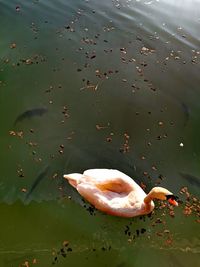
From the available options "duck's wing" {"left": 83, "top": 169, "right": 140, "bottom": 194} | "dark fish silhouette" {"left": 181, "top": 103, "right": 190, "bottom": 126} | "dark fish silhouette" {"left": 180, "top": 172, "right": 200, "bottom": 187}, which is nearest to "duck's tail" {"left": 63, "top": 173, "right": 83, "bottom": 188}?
"duck's wing" {"left": 83, "top": 169, "right": 140, "bottom": 194}

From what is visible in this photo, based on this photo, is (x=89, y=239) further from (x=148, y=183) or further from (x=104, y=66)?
(x=104, y=66)

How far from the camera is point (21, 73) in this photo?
9734mm

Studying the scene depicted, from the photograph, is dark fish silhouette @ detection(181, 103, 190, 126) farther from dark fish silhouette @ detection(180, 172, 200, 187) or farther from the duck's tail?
the duck's tail

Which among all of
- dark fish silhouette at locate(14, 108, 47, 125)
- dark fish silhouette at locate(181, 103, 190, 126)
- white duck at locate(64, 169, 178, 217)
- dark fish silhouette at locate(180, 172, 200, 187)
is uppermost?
dark fish silhouette at locate(181, 103, 190, 126)

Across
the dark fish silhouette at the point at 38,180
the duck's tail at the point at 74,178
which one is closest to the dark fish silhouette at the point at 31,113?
the dark fish silhouette at the point at 38,180

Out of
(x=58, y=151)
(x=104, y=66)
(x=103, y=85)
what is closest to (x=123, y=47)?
(x=104, y=66)

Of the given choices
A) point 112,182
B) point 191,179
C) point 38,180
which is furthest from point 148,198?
point 38,180

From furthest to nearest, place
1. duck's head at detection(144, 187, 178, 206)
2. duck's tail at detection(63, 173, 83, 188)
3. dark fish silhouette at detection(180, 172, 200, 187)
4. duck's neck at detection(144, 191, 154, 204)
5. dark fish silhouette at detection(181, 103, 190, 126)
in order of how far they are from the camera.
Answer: dark fish silhouette at detection(181, 103, 190, 126)
dark fish silhouette at detection(180, 172, 200, 187)
duck's tail at detection(63, 173, 83, 188)
duck's neck at detection(144, 191, 154, 204)
duck's head at detection(144, 187, 178, 206)

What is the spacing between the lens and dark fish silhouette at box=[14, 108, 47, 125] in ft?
28.2

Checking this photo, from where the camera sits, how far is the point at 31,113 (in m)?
8.75

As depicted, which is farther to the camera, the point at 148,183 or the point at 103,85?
the point at 103,85

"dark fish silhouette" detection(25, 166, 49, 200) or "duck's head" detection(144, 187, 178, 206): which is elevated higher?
"duck's head" detection(144, 187, 178, 206)

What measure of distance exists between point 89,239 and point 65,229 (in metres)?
0.44

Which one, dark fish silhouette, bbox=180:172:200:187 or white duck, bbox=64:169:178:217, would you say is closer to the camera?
white duck, bbox=64:169:178:217
